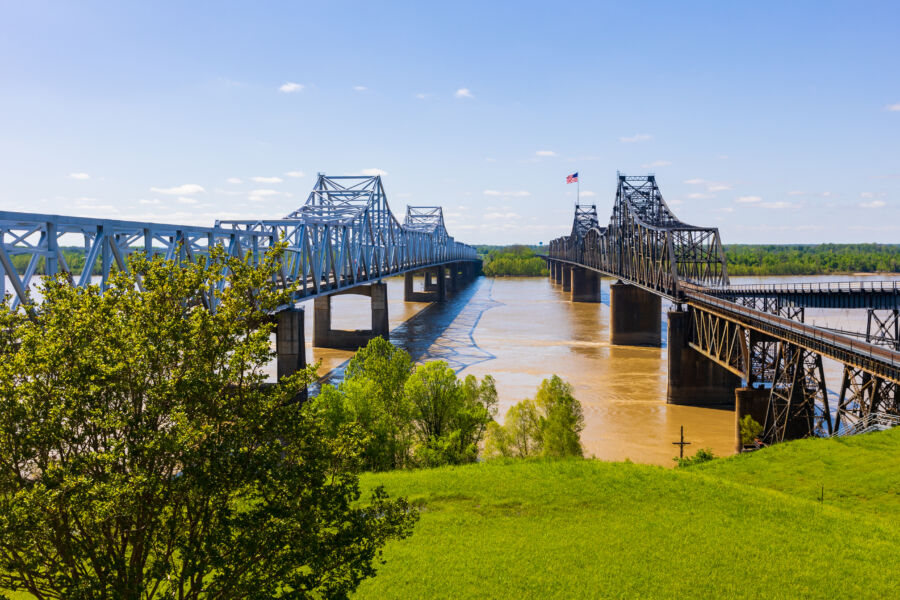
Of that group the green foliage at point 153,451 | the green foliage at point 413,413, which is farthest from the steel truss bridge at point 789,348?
the green foliage at point 153,451

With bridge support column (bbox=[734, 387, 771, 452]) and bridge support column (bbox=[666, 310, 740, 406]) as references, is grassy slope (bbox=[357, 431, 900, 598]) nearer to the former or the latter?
bridge support column (bbox=[734, 387, 771, 452])

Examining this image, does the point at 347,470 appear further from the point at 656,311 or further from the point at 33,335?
the point at 656,311

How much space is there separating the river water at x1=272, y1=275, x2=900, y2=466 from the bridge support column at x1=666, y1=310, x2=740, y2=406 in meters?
1.07

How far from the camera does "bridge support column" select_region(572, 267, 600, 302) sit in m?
122

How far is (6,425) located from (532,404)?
21874mm

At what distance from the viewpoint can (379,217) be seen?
93062 millimetres

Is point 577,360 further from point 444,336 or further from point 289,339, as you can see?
point 289,339

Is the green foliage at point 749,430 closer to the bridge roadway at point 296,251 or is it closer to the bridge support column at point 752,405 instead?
the bridge support column at point 752,405

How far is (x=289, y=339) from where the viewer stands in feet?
138

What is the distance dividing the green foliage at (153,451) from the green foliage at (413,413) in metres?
15.1

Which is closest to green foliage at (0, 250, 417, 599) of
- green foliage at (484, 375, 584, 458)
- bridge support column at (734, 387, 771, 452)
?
green foliage at (484, 375, 584, 458)

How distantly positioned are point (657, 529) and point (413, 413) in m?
11.6

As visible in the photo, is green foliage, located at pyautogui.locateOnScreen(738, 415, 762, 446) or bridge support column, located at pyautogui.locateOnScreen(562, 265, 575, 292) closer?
green foliage, located at pyautogui.locateOnScreen(738, 415, 762, 446)

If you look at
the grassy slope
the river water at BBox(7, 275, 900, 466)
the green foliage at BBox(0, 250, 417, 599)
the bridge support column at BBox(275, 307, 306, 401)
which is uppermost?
the green foliage at BBox(0, 250, 417, 599)
